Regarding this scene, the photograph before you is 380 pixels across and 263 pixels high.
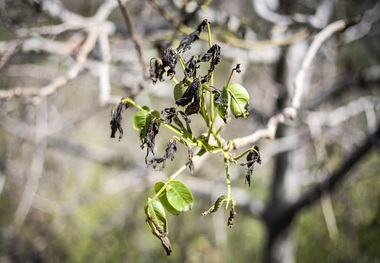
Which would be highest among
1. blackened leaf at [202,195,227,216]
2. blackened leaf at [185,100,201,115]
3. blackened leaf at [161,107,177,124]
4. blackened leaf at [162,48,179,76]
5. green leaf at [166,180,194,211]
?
blackened leaf at [162,48,179,76]

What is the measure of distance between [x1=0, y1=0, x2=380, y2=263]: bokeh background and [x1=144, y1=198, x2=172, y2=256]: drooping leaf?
0.48 metres

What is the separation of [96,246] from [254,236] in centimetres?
172

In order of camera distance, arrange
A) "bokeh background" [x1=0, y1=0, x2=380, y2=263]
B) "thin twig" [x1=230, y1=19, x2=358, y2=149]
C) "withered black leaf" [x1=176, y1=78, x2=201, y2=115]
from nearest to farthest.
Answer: "withered black leaf" [x1=176, y1=78, x2=201, y2=115] → "thin twig" [x1=230, y1=19, x2=358, y2=149] → "bokeh background" [x1=0, y1=0, x2=380, y2=263]

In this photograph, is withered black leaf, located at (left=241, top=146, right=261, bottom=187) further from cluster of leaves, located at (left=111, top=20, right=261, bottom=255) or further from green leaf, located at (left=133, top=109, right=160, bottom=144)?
green leaf, located at (left=133, top=109, right=160, bottom=144)

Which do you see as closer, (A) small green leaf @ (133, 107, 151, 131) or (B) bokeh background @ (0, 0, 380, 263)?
(A) small green leaf @ (133, 107, 151, 131)

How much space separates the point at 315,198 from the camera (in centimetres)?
208

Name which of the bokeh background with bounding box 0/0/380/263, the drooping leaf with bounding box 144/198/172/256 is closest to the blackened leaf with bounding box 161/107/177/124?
the drooping leaf with bounding box 144/198/172/256

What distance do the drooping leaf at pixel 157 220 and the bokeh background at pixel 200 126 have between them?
1.56 ft

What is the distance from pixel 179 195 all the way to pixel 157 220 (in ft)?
0.15

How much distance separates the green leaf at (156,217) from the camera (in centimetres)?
58

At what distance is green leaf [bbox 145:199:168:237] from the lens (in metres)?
0.58

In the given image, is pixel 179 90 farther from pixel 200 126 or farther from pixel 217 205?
pixel 200 126

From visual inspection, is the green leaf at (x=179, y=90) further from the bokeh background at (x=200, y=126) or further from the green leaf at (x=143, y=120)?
the bokeh background at (x=200, y=126)

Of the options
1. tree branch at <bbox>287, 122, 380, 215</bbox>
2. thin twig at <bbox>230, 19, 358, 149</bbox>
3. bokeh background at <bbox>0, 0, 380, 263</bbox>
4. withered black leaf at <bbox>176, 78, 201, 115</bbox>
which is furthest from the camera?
tree branch at <bbox>287, 122, 380, 215</bbox>
